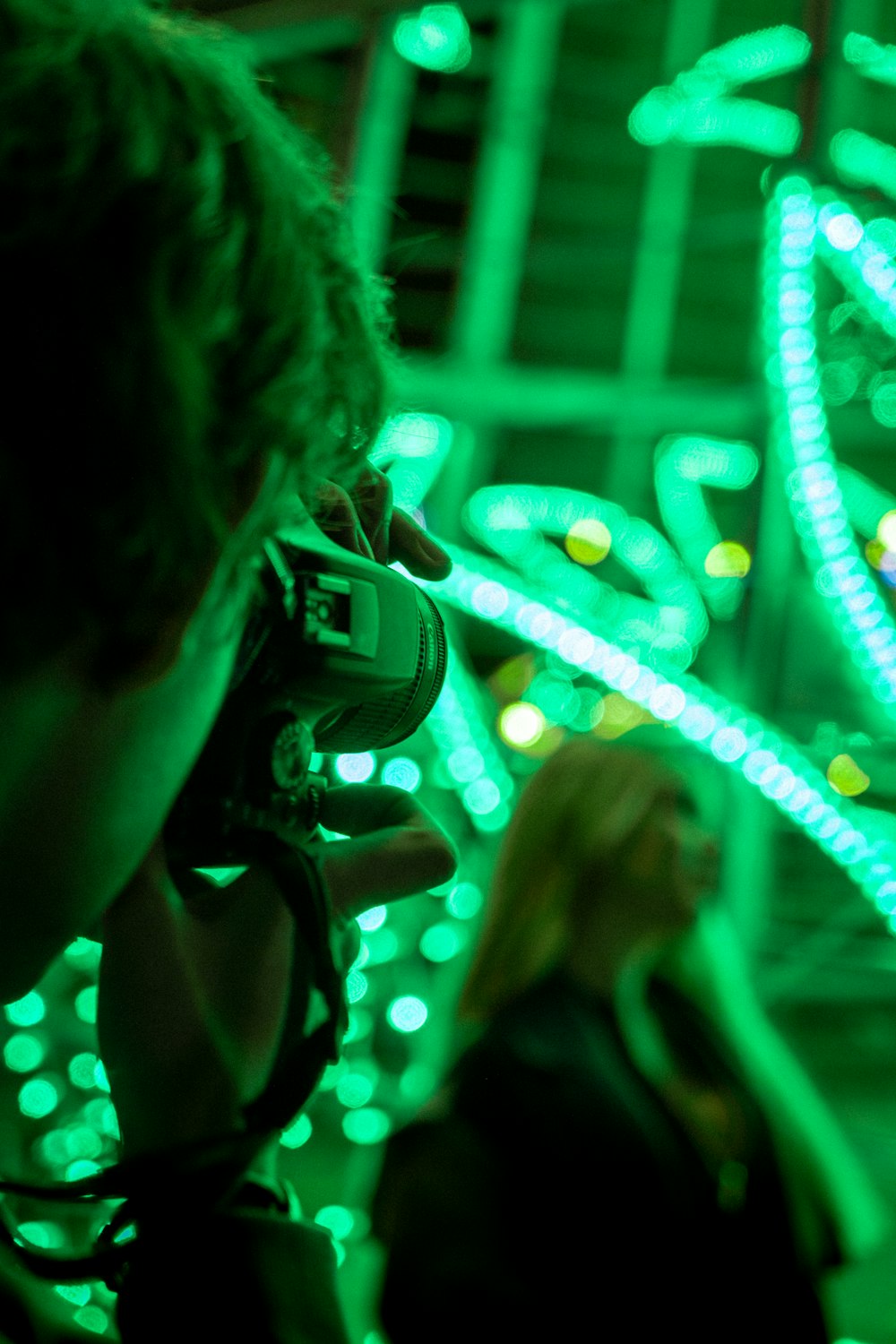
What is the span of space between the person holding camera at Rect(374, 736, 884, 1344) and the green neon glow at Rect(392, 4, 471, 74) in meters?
3.02

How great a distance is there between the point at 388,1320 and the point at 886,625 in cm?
167

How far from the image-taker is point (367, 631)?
57cm

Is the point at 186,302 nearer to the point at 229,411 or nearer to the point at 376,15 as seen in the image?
the point at 229,411

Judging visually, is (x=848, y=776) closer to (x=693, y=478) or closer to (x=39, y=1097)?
(x=693, y=478)

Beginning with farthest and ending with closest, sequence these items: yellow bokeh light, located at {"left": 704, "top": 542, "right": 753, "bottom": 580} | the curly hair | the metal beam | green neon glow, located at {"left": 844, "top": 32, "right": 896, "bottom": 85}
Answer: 1. the metal beam
2. yellow bokeh light, located at {"left": 704, "top": 542, "right": 753, "bottom": 580}
3. green neon glow, located at {"left": 844, "top": 32, "right": 896, "bottom": 85}
4. the curly hair

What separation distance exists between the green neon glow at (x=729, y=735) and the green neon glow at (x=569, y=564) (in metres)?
1.14

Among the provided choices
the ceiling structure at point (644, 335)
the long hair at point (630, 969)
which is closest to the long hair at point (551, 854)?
the long hair at point (630, 969)

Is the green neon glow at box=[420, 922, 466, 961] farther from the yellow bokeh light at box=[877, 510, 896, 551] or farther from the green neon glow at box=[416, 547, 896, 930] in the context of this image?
the yellow bokeh light at box=[877, 510, 896, 551]

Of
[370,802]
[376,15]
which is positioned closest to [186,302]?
[370,802]

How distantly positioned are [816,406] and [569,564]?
4.76 feet

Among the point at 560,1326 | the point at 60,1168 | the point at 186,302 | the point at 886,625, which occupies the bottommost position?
the point at 60,1168

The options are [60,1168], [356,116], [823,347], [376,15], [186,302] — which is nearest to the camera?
[186,302]

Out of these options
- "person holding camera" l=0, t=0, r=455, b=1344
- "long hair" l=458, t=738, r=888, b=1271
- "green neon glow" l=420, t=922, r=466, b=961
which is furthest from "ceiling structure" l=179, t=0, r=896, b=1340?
"person holding camera" l=0, t=0, r=455, b=1344

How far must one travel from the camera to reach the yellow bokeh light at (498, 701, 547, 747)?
3.48 m
